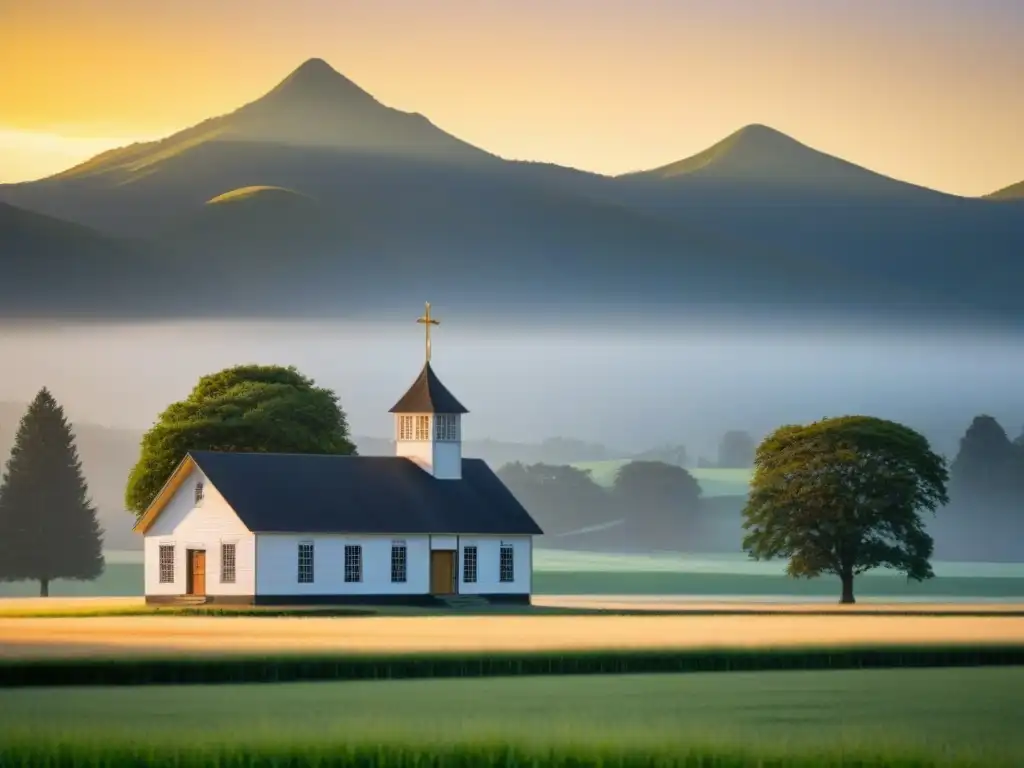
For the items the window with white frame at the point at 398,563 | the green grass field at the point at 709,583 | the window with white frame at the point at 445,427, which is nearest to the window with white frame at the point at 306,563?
the window with white frame at the point at 398,563

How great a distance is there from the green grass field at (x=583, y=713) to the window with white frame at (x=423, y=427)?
173 feet

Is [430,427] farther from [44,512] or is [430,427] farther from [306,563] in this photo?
[44,512]

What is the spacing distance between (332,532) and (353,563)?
201 centimetres

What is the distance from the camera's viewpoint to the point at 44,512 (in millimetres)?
141875

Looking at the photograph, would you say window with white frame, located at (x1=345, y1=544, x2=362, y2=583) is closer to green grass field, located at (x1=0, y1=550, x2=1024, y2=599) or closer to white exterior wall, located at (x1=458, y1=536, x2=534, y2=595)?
white exterior wall, located at (x1=458, y1=536, x2=534, y2=595)

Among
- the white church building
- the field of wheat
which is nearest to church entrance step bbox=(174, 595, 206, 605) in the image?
the white church building

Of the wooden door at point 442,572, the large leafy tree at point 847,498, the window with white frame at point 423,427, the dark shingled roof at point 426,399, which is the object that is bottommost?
the wooden door at point 442,572

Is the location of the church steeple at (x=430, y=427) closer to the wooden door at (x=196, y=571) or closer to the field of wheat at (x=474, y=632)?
the wooden door at (x=196, y=571)

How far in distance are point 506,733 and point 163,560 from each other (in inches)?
2545

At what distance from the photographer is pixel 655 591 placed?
144625 millimetres

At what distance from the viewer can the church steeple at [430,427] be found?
346ft

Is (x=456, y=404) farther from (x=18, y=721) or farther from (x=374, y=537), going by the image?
(x=18, y=721)

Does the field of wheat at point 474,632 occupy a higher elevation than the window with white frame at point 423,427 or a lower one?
lower

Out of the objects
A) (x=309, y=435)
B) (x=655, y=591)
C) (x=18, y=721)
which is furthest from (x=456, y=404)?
(x=18, y=721)
